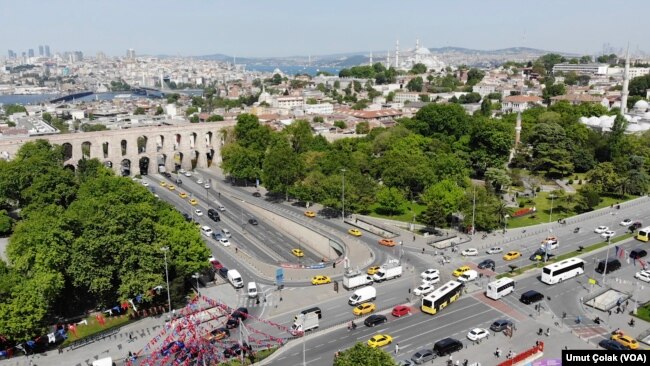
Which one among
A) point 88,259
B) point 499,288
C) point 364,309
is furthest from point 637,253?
point 88,259

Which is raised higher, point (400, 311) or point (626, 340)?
point (626, 340)

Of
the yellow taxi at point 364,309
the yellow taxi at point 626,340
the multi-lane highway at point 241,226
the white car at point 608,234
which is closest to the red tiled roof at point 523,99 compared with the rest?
the white car at point 608,234

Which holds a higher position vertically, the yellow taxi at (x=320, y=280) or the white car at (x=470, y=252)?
the white car at (x=470, y=252)

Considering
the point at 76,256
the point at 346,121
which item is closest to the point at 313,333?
the point at 76,256

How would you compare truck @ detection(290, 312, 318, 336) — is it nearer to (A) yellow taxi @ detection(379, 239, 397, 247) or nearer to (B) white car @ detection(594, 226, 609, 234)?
(A) yellow taxi @ detection(379, 239, 397, 247)

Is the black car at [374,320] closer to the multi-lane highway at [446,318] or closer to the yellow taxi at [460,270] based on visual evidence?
the multi-lane highway at [446,318]

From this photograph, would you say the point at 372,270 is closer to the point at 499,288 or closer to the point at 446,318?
the point at 446,318

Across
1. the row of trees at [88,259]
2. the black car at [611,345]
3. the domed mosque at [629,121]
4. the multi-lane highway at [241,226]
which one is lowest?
the multi-lane highway at [241,226]
